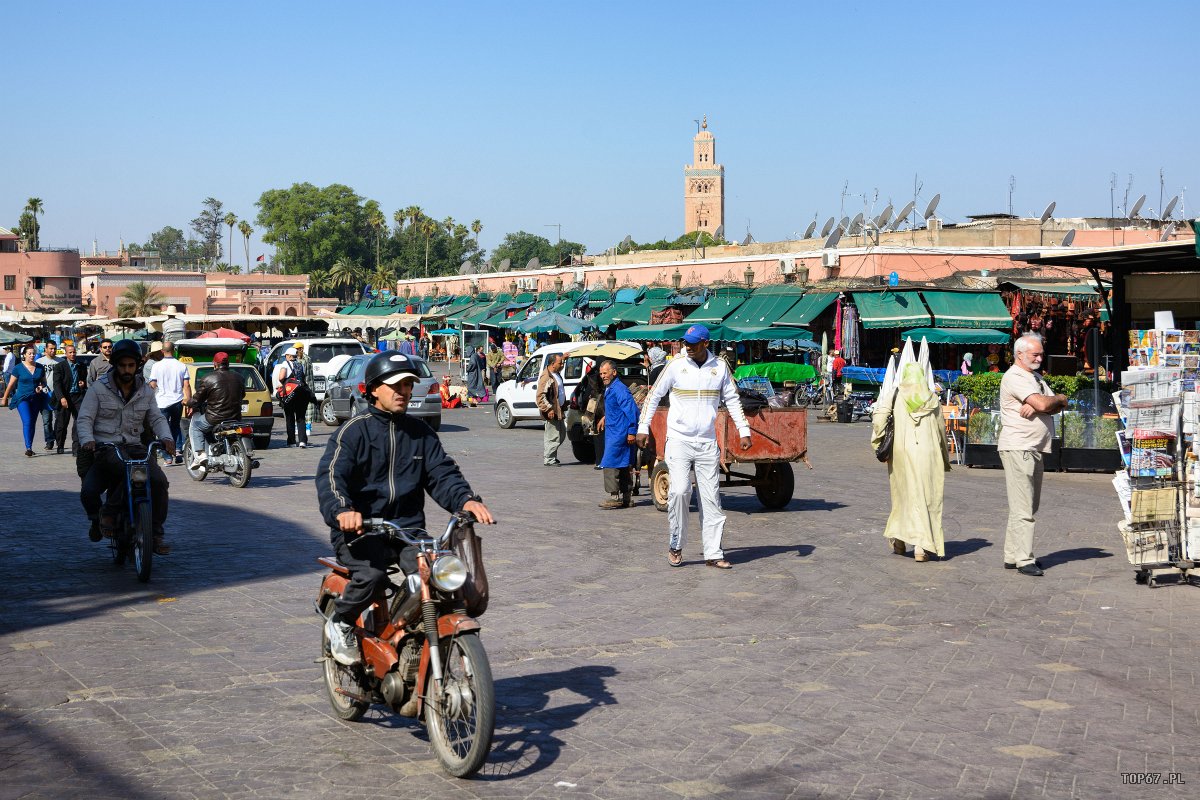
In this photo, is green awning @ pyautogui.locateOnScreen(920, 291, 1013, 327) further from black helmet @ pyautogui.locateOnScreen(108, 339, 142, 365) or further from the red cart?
black helmet @ pyautogui.locateOnScreen(108, 339, 142, 365)

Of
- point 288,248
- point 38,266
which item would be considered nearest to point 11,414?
point 38,266

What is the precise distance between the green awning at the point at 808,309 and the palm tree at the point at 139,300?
188 feet

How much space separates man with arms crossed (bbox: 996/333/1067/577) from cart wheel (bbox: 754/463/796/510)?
3.51 metres

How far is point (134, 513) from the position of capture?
30.8 feet

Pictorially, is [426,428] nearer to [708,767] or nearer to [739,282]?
[708,767]

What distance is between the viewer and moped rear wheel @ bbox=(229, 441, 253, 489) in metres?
15.4

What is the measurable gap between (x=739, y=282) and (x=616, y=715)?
3835 centimetres

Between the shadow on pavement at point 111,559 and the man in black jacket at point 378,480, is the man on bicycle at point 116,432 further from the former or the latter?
the man in black jacket at point 378,480

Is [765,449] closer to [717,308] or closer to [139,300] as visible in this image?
[717,308]

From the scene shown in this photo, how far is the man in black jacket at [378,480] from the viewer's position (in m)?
5.21

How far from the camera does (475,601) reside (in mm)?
4879

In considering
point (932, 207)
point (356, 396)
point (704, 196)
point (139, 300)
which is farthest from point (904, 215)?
point (704, 196)

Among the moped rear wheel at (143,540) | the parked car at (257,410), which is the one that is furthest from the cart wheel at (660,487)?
the parked car at (257,410)

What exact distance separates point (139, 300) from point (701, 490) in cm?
8744
